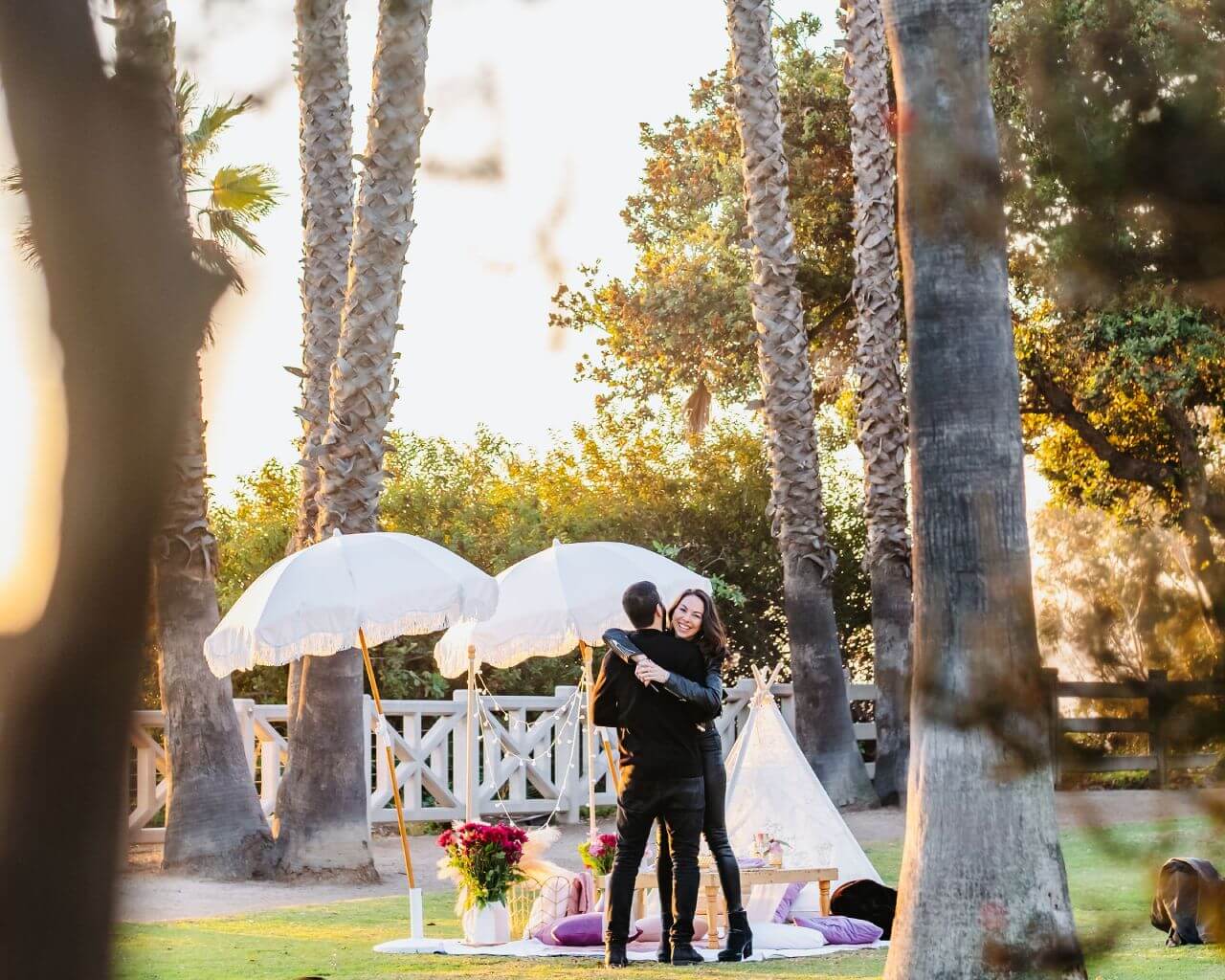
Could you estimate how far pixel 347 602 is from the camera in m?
10.8

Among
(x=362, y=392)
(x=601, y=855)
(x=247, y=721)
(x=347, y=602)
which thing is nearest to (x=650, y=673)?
(x=601, y=855)

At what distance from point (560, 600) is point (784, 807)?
2093 mm

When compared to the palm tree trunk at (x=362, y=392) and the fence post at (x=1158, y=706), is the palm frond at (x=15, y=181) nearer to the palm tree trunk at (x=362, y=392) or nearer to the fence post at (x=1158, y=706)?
the fence post at (x=1158, y=706)

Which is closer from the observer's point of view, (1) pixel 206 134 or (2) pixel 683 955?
(2) pixel 683 955

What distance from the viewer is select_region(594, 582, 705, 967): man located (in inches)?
340

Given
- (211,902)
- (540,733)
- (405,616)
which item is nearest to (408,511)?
(540,733)

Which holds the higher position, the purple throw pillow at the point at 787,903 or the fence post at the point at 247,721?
the fence post at the point at 247,721

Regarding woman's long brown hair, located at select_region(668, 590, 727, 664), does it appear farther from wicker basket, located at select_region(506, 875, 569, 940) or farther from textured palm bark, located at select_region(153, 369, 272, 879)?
textured palm bark, located at select_region(153, 369, 272, 879)

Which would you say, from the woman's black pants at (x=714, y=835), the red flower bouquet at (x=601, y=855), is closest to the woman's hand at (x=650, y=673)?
the woman's black pants at (x=714, y=835)

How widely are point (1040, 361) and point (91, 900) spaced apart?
2181 centimetres

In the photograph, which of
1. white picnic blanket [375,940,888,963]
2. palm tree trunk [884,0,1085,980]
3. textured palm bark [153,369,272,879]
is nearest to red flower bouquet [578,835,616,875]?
white picnic blanket [375,940,888,963]

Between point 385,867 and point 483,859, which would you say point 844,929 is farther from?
point 385,867

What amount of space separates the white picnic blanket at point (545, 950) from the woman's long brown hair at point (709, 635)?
175 cm

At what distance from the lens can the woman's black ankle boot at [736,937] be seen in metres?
9.06
